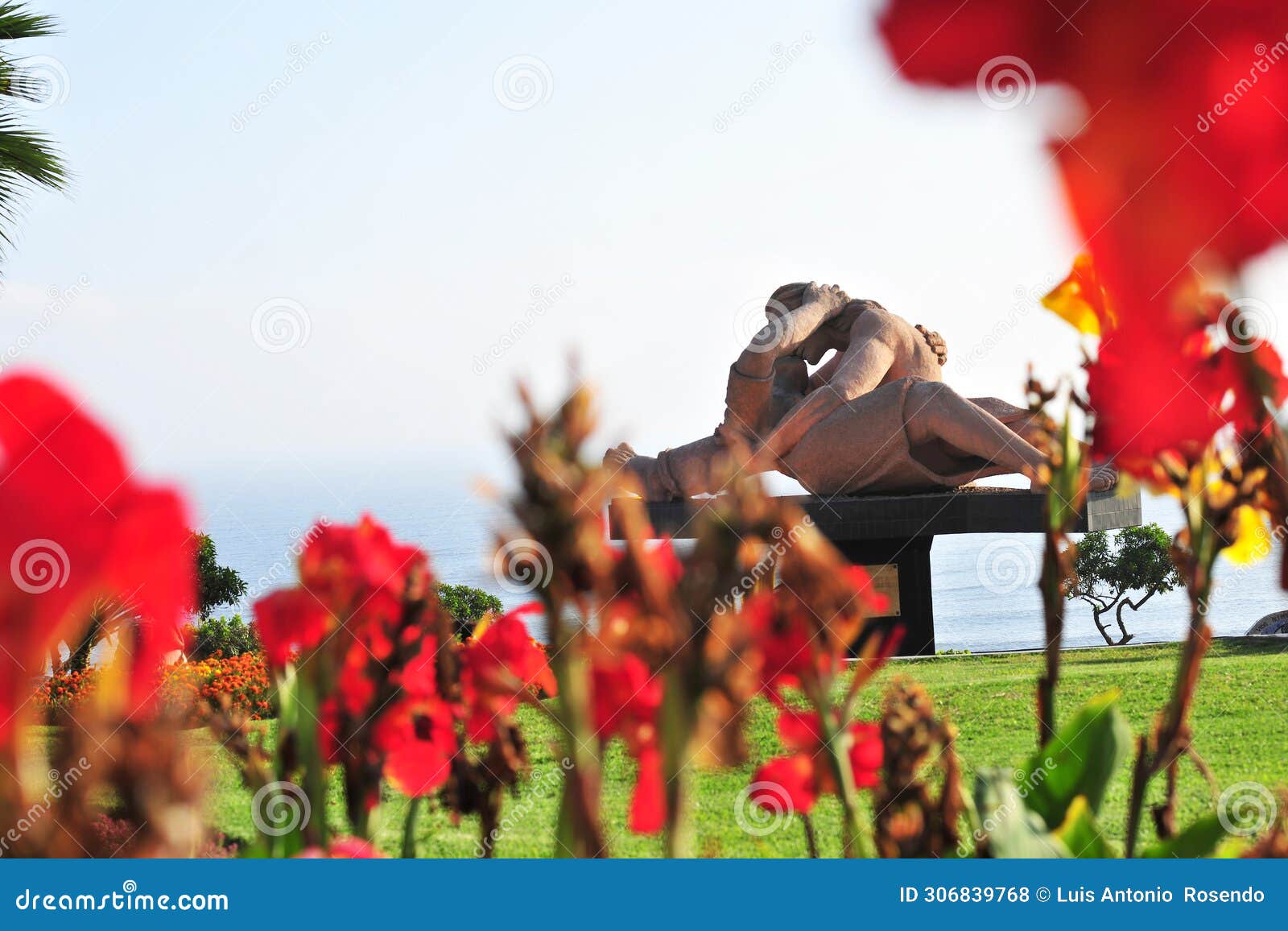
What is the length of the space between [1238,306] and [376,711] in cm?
45

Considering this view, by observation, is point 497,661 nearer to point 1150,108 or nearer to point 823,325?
point 1150,108

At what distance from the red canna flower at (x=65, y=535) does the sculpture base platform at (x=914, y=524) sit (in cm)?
745

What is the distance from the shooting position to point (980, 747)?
4.22m

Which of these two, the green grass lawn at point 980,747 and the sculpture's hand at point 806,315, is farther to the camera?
the sculpture's hand at point 806,315

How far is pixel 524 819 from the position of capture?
3643 millimetres

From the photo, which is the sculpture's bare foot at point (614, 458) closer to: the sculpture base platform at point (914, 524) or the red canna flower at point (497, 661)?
the red canna flower at point (497, 661)

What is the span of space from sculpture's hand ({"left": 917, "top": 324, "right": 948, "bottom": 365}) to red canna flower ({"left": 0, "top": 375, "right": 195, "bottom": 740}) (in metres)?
9.01

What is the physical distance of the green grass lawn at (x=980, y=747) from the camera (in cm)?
306

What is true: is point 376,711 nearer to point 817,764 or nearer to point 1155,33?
point 817,764

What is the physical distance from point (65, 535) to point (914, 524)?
311 inches

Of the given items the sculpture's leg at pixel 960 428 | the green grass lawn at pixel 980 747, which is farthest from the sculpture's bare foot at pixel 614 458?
the sculpture's leg at pixel 960 428

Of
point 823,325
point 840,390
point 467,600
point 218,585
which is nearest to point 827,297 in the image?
point 823,325

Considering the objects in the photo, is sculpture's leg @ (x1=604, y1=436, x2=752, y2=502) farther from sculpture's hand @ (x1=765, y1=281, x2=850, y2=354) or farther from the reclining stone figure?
sculpture's hand @ (x1=765, y1=281, x2=850, y2=354)
